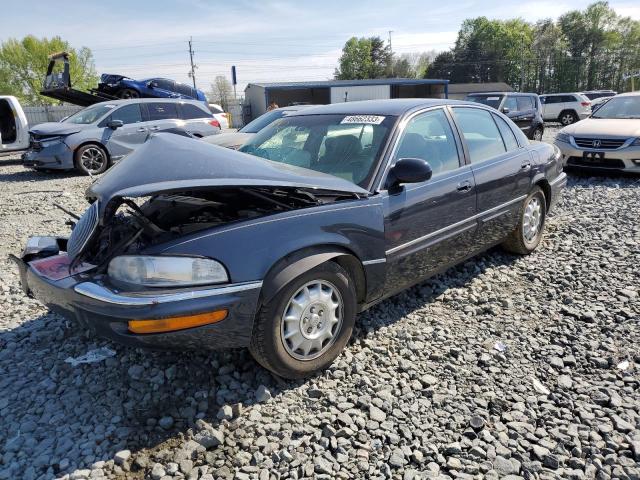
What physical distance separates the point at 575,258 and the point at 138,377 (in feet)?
13.4

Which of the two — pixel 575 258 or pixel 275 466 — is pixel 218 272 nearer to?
pixel 275 466

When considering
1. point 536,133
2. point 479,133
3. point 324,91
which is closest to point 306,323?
point 479,133

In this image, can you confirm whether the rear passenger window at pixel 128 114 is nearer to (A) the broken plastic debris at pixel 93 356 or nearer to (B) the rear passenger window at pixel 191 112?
(B) the rear passenger window at pixel 191 112

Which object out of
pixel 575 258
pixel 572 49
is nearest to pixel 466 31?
pixel 572 49

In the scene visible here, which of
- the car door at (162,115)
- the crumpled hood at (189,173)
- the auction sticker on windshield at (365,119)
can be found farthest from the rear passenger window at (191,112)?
the crumpled hood at (189,173)

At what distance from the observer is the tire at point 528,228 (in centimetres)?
454

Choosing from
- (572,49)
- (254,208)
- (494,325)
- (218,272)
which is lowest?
(494,325)

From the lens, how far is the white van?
1185 cm

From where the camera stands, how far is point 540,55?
75.2 metres

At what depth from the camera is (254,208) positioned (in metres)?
2.88

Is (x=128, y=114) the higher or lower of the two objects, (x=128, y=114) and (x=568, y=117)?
the higher

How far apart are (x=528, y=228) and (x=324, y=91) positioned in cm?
4399

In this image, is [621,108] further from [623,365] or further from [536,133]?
[623,365]

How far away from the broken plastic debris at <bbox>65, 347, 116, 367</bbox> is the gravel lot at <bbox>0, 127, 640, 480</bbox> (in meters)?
0.04
